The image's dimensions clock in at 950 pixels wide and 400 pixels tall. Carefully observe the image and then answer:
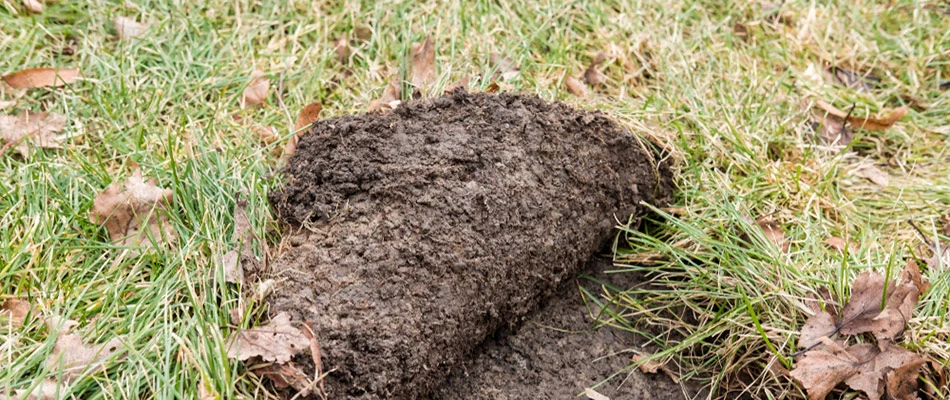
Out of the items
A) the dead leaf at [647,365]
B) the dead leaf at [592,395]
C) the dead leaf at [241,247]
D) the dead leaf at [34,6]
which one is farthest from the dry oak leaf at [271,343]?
the dead leaf at [34,6]

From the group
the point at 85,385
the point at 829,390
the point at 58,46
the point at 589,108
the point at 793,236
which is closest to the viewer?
the point at 85,385

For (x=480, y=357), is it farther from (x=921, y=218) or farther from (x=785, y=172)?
(x=921, y=218)

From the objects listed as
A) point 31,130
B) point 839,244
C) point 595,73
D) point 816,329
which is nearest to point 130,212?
point 31,130

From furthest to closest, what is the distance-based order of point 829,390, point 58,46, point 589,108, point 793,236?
point 58,46 → point 589,108 → point 793,236 → point 829,390

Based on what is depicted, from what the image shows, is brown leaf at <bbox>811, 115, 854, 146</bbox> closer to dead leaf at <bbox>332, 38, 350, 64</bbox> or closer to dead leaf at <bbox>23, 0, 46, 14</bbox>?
dead leaf at <bbox>332, 38, 350, 64</bbox>

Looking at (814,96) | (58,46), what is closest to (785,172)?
(814,96)

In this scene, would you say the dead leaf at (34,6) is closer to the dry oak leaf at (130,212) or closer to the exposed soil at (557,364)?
the dry oak leaf at (130,212)

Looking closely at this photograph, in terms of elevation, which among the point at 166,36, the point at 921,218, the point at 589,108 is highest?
the point at 166,36
